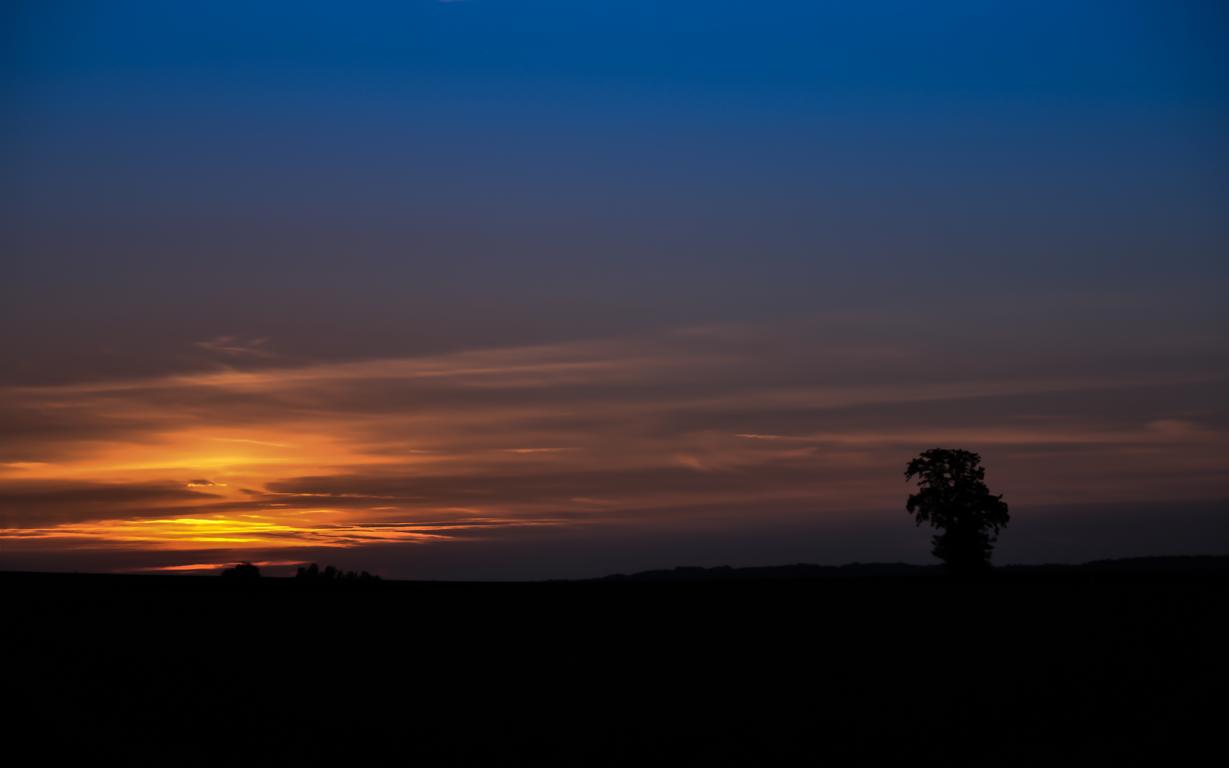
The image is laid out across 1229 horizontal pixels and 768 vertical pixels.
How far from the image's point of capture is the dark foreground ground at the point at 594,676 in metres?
25.5

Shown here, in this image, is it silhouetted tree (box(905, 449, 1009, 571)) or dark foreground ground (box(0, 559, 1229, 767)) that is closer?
dark foreground ground (box(0, 559, 1229, 767))

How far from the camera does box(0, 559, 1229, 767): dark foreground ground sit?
A: 83.6ft

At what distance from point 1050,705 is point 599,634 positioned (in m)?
13.5

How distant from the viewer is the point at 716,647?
35719 mm

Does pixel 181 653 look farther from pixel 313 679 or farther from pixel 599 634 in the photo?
pixel 599 634

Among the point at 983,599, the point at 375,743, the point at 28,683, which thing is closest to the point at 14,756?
the point at 28,683

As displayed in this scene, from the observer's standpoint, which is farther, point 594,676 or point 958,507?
point 958,507

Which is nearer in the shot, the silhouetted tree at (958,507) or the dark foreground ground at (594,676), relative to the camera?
the dark foreground ground at (594,676)

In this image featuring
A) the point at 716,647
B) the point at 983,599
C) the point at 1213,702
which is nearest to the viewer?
the point at 1213,702

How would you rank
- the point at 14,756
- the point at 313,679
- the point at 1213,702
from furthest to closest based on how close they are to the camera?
Answer: the point at 313,679 → the point at 1213,702 → the point at 14,756

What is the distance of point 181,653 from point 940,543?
50763mm

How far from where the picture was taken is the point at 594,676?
31.9 meters

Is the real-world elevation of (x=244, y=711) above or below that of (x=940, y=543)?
below

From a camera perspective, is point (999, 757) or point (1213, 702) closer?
point (999, 757)
